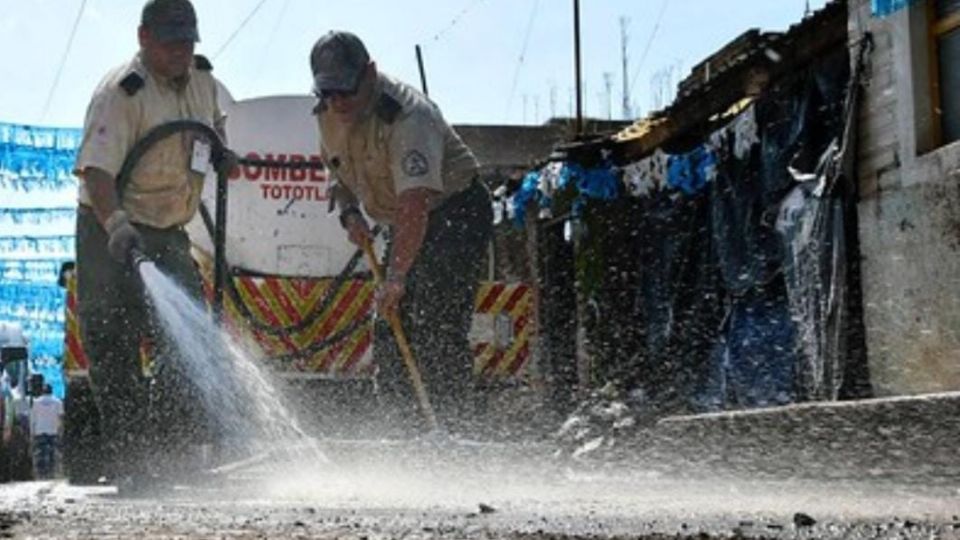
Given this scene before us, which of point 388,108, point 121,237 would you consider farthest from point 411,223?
point 121,237

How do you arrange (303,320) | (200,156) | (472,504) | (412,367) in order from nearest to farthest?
1. (472,504)
2. (200,156)
3. (412,367)
4. (303,320)

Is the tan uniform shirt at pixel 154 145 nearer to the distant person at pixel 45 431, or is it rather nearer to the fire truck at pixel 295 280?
the fire truck at pixel 295 280

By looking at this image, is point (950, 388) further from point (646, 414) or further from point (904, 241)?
point (646, 414)

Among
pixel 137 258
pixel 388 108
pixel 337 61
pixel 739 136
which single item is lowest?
pixel 137 258

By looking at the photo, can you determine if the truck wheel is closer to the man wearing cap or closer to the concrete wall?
the man wearing cap

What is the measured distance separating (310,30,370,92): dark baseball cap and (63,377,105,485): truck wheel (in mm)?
1634

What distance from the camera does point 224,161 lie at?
5.89 m

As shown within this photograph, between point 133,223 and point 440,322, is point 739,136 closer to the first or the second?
point 440,322

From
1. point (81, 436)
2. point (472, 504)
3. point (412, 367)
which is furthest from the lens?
point (81, 436)

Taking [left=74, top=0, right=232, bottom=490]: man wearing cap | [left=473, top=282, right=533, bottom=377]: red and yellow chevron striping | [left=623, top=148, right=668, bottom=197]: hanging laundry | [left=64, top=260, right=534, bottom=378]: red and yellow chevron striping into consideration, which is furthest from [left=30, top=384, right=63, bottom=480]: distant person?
[left=74, top=0, right=232, bottom=490]: man wearing cap

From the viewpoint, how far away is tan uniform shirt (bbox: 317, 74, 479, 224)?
589 centimetres

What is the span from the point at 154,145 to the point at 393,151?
994mm

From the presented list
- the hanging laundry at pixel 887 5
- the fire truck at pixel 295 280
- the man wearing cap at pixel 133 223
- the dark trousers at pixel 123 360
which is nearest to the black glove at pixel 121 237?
the man wearing cap at pixel 133 223

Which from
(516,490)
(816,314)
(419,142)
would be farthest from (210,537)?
(816,314)
